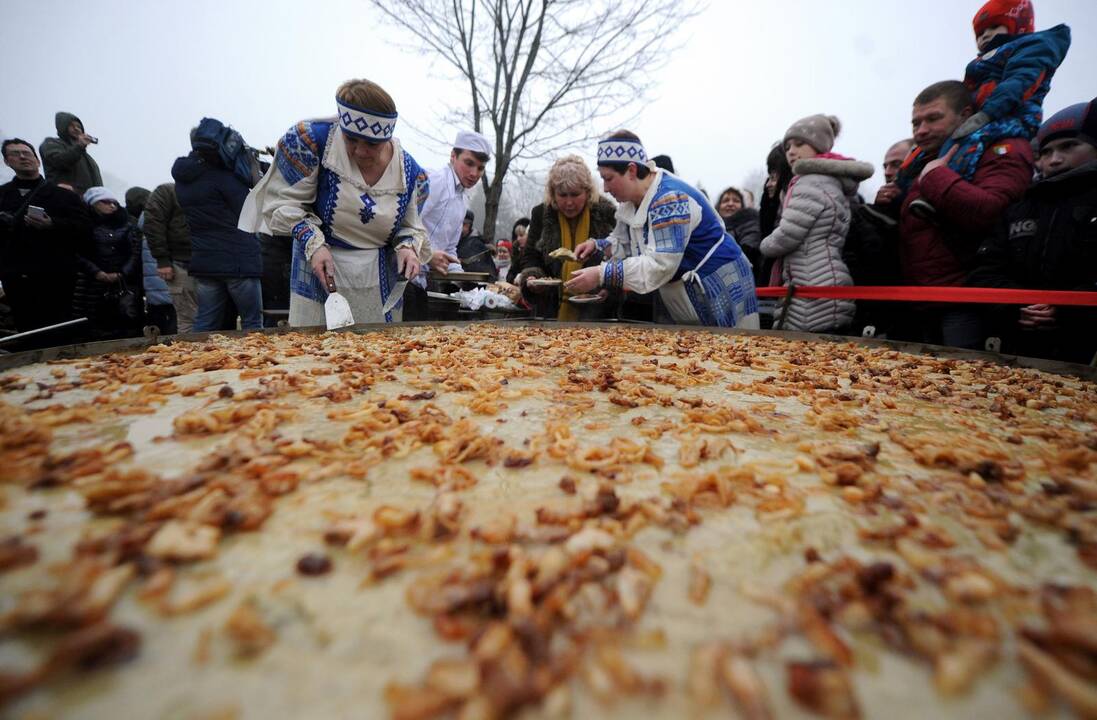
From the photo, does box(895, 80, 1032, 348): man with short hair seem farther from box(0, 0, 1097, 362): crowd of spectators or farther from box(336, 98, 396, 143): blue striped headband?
box(336, 98, 396, 143): blue striped headband

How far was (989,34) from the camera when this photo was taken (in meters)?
3.00

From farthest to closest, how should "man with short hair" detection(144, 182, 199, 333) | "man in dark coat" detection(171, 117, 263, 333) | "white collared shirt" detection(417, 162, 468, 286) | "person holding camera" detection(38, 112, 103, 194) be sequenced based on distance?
"person holding camera" detection(38, 112, 103, 194) < "man with short hair" detection(144, 182, 199, 333) < "white collared shirt" detection(417, 162, 468, 286) < "man in dark coat" detection(171, 117, 263, 333)

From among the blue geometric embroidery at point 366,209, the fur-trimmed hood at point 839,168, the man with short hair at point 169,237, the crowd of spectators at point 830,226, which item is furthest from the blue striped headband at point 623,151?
the man with short hair at point 169,237

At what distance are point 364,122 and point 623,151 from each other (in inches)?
64.0

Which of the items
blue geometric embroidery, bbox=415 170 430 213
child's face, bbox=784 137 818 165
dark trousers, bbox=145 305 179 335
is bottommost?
dark trousers, bbox=145 305 179 335

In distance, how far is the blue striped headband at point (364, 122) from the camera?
2.38 meters

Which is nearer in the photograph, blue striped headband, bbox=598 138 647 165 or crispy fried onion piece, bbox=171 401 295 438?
crispy fried onion piece, bbox=171 401 295 438

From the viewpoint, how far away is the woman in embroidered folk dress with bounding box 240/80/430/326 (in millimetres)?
2475

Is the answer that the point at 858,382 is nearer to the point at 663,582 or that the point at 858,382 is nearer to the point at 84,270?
the point at 663,582

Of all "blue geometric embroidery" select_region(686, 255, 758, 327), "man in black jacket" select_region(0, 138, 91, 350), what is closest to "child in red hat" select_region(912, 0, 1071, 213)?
"blue geometric embroidery" select_region(686, 255, 758, 327)

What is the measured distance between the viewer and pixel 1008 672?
1.73 feet

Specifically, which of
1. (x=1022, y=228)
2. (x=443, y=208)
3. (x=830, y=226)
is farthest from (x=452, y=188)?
(x=1022, y=228)

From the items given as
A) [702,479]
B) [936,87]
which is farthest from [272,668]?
[936,87]

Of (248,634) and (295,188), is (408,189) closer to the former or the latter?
(295,188)
